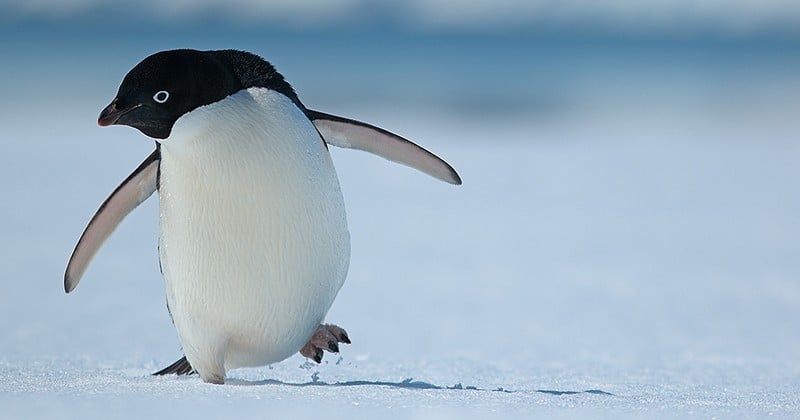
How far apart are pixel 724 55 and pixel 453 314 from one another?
3022cm

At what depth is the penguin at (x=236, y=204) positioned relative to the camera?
2617 millimetres

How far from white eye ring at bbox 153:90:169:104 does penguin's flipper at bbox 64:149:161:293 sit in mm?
488

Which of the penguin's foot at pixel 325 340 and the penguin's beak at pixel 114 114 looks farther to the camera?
the penguin's foot at pixel 325 340

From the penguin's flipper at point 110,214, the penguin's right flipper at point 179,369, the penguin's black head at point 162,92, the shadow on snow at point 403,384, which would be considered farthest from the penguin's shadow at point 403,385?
the penguin's black head at point 162,92

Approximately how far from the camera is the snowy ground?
2.47 meters

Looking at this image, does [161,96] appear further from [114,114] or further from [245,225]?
[245,225]

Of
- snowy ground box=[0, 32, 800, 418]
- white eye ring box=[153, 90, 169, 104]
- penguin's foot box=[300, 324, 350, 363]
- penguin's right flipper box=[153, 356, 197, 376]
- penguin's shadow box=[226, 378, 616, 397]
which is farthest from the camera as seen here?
penguin's right flipper box=[153, 356, 197, 376]

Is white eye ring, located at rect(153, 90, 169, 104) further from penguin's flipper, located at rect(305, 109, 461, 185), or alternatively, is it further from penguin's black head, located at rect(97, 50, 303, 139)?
penguin's flipper, located at rect(305, 109, 461, 185)

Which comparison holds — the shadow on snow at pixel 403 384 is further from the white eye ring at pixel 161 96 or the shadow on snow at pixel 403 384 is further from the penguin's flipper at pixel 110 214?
the white eye ring at pixel 161 96

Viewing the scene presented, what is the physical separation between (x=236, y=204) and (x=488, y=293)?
2773 millimetres

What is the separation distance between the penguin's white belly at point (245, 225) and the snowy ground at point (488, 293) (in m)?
0.17

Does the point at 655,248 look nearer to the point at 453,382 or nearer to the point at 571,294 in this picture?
the point at 571,294

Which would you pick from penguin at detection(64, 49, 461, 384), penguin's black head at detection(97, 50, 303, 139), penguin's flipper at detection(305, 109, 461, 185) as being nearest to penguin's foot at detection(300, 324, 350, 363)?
penguin at detection(64, 49, 461, 384)

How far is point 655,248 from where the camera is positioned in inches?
266
